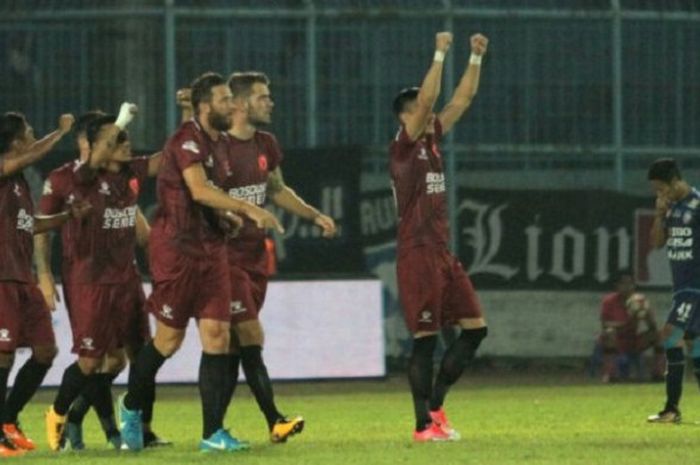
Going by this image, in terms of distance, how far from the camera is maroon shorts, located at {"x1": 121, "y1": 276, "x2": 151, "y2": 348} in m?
14.5

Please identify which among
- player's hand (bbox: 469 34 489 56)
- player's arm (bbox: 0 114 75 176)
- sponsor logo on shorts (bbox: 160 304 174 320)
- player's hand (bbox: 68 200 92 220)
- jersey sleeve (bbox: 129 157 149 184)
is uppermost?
player's hand (bbox: 469 34 489 56)

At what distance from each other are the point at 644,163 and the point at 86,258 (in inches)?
555

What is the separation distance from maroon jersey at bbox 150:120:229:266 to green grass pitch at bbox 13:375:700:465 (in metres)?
1.27

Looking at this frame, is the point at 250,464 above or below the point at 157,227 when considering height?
below

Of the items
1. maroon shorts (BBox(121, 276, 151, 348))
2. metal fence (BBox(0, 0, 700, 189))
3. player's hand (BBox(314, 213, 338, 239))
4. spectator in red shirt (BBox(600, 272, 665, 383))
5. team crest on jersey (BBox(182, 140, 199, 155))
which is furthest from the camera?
spectator in red shirt (BBox(600, 272, 665, 383))

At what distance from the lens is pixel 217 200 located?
42.9ft

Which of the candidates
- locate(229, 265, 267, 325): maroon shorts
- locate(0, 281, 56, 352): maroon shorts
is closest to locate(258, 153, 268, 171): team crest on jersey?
locate(229, 265, 267, 325): maroon shorts

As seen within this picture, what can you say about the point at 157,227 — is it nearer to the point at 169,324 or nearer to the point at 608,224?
the point at 169,324

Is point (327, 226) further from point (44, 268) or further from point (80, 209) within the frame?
point (44, 268)

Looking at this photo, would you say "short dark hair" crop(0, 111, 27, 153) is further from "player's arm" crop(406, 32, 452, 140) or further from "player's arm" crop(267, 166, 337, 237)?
"player's arm" crop(406, 32, 452, 140)

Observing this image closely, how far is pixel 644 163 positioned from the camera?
27.5m

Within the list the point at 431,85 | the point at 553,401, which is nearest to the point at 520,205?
the point at 553,401

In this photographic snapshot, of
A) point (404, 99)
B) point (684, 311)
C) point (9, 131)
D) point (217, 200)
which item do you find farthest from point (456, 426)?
point (217, 200)

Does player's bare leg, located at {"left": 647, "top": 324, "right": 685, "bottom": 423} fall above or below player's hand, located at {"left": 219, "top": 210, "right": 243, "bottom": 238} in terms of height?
below
